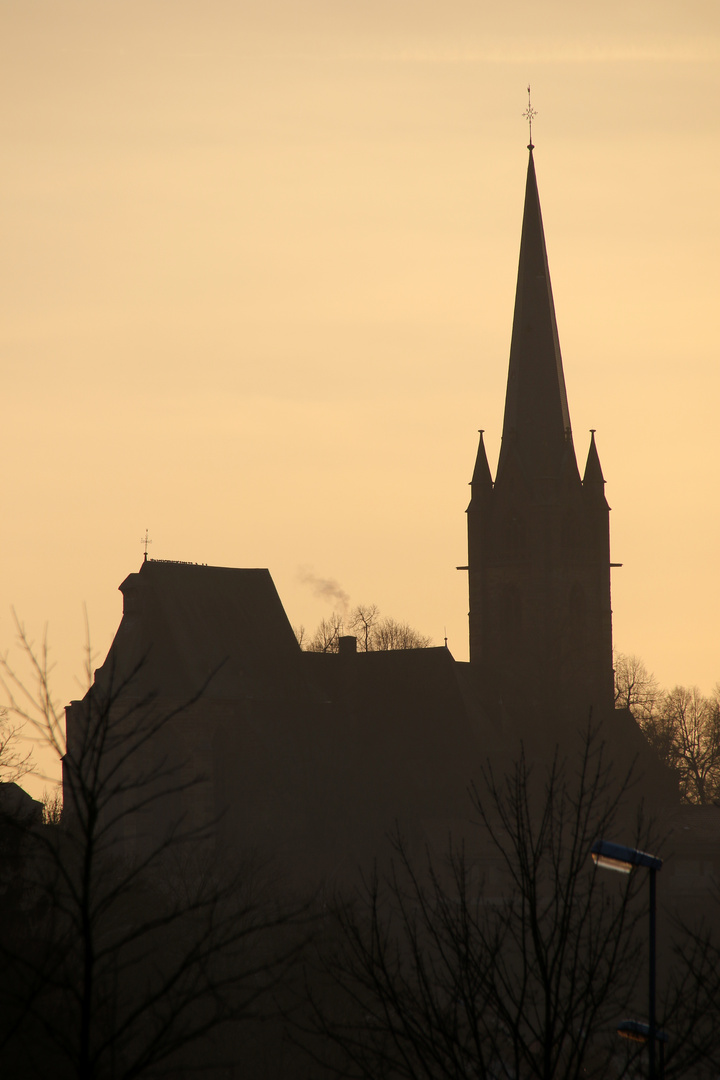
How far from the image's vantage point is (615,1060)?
35.2 m

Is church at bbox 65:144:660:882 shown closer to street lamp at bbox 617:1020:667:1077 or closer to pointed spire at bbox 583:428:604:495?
pointed spire at bbox 583:428:604:495

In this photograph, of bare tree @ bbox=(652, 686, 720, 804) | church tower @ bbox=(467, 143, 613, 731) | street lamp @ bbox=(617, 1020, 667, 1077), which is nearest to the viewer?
street lamp @ bbox=(617, 1020, 667, 1077)

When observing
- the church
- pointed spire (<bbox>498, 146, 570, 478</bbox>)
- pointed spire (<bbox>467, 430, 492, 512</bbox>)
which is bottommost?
the church

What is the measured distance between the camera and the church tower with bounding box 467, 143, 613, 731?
225ft

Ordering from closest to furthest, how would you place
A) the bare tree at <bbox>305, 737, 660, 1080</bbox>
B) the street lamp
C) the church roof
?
1. the bare tree at <bbox>305, 737, 660, 1080</bbox>
2. the street lamp
3. the church roof

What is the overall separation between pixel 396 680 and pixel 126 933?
33.5 m

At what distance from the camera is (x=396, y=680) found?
6581cm

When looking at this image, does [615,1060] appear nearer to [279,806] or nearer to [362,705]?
[279,806]

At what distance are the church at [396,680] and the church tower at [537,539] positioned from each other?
0.08 metres

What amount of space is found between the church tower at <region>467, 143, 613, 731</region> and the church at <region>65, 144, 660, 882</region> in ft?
0.27

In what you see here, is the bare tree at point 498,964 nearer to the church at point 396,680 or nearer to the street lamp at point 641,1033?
the street lamp at point 641,1033

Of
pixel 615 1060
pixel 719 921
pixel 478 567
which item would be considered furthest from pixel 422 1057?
pixel 478 567

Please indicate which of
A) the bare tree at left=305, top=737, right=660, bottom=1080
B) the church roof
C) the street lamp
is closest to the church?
the church roof

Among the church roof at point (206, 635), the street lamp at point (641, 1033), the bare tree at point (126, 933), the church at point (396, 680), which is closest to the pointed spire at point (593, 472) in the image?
the church at point (396, 680)
